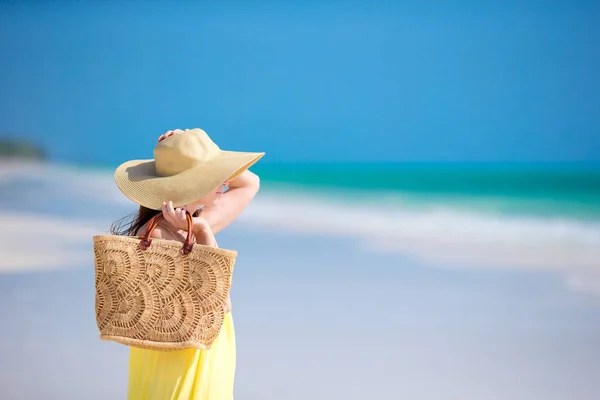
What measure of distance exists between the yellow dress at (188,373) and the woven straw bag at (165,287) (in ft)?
0.30

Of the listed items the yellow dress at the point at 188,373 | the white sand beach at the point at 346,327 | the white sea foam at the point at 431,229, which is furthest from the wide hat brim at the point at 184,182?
the white sea foam at the point at 431,229

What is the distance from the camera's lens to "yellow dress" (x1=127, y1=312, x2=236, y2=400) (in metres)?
1.56

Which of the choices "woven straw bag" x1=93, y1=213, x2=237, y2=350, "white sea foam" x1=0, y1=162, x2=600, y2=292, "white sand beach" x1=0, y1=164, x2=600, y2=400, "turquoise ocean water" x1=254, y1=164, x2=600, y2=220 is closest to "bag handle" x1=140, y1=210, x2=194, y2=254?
"woven straw bag" x1=93, y1=213, x2=237, y2=350

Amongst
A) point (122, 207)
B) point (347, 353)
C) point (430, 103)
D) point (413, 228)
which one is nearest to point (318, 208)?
point (413, 228)

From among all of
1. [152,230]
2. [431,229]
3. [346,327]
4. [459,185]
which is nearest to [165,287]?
[152,230]

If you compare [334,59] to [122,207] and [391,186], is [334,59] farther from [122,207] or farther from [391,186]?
[122,207]

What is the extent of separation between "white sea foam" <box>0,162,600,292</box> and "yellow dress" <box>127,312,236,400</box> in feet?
9.97

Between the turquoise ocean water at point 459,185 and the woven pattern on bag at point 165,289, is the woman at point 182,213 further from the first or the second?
the turquoise ocean water at point 459,185

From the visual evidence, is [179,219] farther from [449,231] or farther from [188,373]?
[449,231]

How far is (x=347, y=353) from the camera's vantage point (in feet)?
10.2

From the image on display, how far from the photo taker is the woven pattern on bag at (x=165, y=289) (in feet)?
4.77

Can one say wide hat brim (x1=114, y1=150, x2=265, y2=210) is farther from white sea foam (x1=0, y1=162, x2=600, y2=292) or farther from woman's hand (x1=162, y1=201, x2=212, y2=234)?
white sea foam (x1=0, y1=162, x2=600, y2=292)

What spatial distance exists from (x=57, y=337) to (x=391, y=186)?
6.20m

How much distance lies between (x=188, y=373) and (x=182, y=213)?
302 millimetres
